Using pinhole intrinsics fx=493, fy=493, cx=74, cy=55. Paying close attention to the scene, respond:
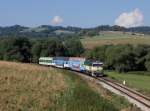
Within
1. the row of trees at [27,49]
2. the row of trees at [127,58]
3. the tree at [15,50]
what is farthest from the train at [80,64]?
the row of trees at [27,49]

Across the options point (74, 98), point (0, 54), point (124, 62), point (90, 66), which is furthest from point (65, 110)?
point (0, 54)

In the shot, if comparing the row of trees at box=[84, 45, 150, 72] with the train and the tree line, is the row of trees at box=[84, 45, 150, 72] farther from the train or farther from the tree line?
the train

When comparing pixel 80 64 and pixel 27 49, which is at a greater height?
pixel 27 49

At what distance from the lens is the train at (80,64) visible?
79.5 metres

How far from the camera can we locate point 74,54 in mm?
170250

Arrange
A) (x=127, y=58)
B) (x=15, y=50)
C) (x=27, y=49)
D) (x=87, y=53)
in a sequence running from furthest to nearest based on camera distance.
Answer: (x=27, y=49)
(x=87, y=53)
(x=15, y=50)
(x=127, y=58)

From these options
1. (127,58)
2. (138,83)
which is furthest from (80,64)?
(127,58)

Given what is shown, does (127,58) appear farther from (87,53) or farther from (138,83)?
(138,83)

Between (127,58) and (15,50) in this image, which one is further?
(15,50)

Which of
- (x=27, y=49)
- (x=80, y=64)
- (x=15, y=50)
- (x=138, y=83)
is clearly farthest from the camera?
(x=27, y=49)

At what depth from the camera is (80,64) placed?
87.4 meters

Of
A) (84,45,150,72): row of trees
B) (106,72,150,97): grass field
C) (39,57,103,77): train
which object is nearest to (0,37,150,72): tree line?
(84,45,150,72): row of trees

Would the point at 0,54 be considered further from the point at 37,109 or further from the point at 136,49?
the point at 37,109

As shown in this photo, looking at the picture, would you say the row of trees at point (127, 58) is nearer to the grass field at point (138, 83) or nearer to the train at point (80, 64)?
the train at point (80, 64)
